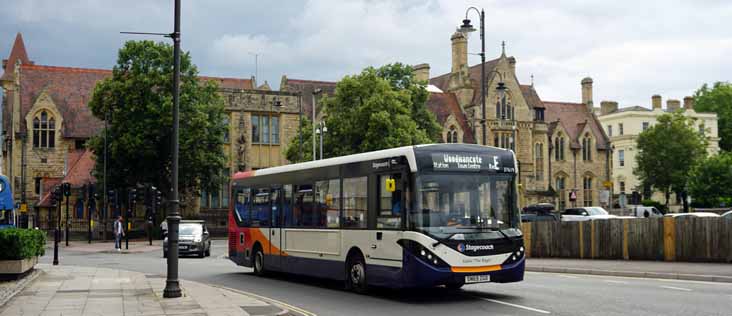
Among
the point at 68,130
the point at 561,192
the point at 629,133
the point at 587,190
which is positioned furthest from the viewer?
the point at 629,133

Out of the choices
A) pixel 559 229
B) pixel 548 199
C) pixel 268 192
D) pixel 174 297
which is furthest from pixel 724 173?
pixel 174 297

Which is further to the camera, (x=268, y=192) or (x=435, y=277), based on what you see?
(x=268, y=192)

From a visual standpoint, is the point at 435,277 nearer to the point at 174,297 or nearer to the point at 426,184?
the point at 426,184

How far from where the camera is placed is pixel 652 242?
27406mm

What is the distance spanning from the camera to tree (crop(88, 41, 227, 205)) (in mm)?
57812

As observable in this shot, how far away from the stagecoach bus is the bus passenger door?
2.08 metres

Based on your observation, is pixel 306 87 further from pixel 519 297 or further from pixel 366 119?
pixel 519 297

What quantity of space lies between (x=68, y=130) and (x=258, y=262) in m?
52.2

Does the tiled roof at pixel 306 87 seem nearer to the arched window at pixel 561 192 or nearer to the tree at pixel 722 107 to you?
the arched window at pixel 561 192

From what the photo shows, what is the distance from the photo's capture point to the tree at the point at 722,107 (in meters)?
111

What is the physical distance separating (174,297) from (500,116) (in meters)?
69.2

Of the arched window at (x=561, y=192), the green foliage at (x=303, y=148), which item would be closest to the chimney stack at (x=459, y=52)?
the arched window at (x=561, y=192)

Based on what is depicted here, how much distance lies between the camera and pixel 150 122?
58.0 m

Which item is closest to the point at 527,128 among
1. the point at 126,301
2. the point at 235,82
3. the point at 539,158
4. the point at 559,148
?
the point at 539,158
